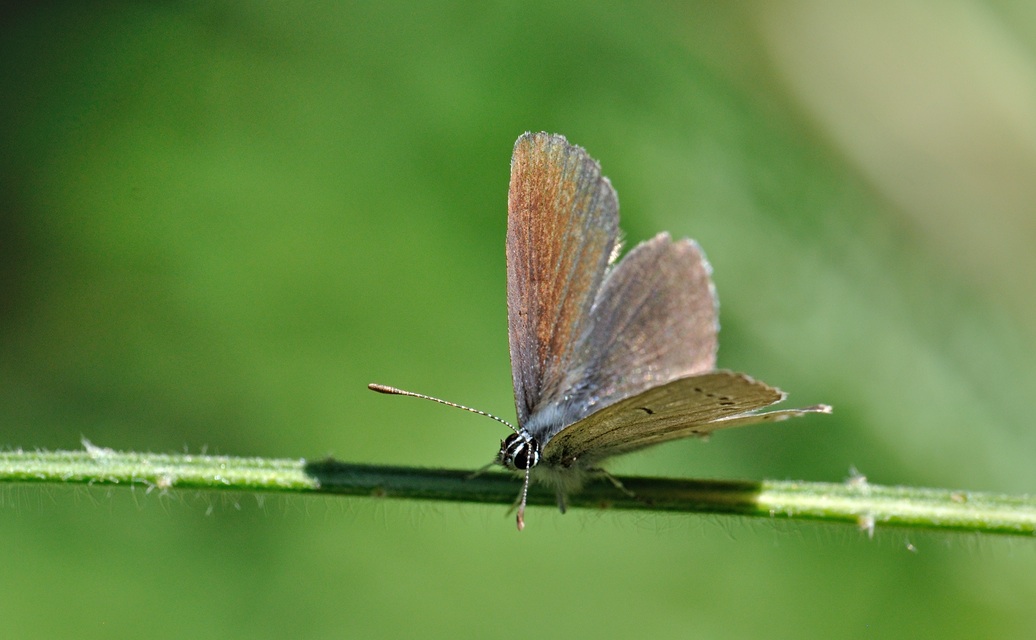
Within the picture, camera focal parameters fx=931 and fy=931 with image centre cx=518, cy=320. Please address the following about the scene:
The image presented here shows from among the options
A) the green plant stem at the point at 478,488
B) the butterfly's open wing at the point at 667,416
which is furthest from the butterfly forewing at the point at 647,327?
the green plant stem at the point at 478,488

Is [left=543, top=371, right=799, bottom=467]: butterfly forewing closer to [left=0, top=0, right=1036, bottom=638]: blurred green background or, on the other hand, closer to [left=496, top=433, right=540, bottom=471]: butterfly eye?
[left=496, top=433, right=540, bottom=471]: butterfly eye

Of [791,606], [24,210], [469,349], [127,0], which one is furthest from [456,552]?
[127,0]

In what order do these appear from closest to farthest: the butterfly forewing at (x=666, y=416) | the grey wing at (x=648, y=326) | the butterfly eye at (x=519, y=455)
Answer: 1. the butterfly forewing at (x=666, y=416)
2. the butterfly eye at (x=519, y=455)
3. the grey wing at (x=648, y=326)

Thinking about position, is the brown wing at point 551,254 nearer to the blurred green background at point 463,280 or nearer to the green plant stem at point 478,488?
the green plant stem at point 478,488

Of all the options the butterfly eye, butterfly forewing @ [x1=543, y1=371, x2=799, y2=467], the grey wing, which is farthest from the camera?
the grey wing

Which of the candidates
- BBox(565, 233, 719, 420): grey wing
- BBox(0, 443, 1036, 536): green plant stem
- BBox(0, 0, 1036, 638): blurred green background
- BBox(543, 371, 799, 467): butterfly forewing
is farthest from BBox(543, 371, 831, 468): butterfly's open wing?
BBox(0, 0, 1036, 638): blurred green background

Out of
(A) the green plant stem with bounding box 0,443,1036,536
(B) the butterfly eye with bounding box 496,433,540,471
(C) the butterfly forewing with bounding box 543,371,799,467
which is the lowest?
(A) the green plant stem with bounding box 0,443,1036,536
